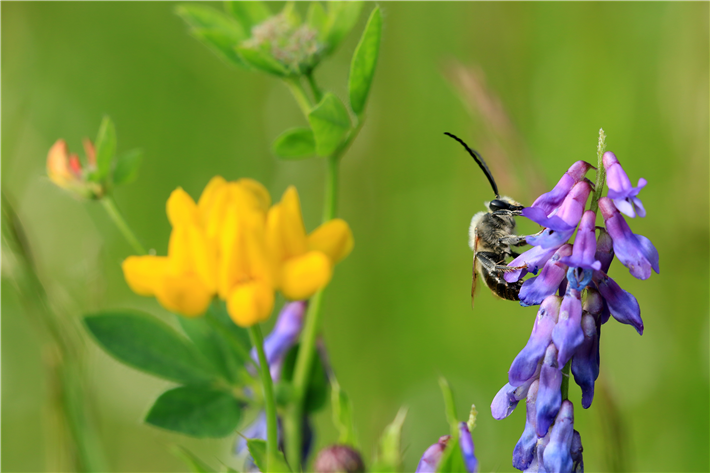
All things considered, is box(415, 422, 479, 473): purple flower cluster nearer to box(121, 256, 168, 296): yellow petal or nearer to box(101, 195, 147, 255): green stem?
box(121, 256, 168, 296): yellow petal

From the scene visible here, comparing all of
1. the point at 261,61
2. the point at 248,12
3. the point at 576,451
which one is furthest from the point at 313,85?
the point at 576,451

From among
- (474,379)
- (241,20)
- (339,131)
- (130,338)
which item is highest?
(241,20)

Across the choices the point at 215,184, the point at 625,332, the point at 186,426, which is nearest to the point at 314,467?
the point at 186,426

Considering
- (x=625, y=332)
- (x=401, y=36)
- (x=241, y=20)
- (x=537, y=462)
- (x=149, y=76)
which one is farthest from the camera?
(x=149, y=76)

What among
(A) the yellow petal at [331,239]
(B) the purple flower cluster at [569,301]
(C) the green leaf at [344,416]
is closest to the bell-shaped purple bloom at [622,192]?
(B) the purple flower cluster at [569,301]

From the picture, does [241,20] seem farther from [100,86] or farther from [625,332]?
[100,86]

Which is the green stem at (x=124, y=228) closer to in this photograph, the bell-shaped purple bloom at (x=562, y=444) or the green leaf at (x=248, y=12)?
the green leaf at (x=248, y=12)
